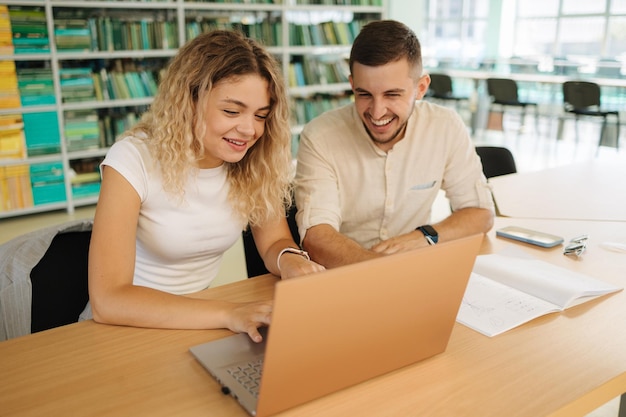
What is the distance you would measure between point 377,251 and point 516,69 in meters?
7.50

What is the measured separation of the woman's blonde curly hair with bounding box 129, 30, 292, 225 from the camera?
1387mm

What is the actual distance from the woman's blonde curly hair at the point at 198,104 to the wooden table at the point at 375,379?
437mm

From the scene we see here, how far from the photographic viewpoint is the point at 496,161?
2619 millimetres

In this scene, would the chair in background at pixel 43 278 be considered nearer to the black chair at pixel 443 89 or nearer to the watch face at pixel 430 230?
the watch face at pixel 430 230

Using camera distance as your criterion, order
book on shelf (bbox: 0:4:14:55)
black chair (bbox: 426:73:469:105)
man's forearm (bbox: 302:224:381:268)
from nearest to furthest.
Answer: man's forearm (bbox: 302:224:381:268)
book on shelf (bbox: 0:4:14:55)
black chair (bbox: 426:73:469:105)

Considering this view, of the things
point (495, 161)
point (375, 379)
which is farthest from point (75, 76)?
point (375, 379)

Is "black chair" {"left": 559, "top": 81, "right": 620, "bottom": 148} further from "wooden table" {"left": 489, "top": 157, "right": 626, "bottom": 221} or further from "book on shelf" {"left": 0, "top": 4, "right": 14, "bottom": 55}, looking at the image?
"book on shelf" {"left": 0, "top": 4, "right": 14, "bottom": 55}

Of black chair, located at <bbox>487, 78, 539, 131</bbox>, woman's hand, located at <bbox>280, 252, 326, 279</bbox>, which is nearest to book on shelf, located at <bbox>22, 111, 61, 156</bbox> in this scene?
woman's hand, located at <bbox>280, 252, 326, 279</bbox>

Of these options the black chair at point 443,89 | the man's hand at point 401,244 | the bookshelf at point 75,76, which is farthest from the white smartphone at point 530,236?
the black chair at point 443,89

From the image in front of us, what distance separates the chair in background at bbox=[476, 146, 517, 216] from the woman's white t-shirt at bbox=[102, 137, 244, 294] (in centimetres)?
144

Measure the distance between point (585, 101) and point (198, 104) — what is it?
617 centimetres

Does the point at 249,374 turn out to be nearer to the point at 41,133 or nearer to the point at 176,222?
the point at 176,222

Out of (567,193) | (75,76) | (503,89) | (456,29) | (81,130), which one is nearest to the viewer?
(567,193)

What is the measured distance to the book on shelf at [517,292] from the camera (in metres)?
1.24
